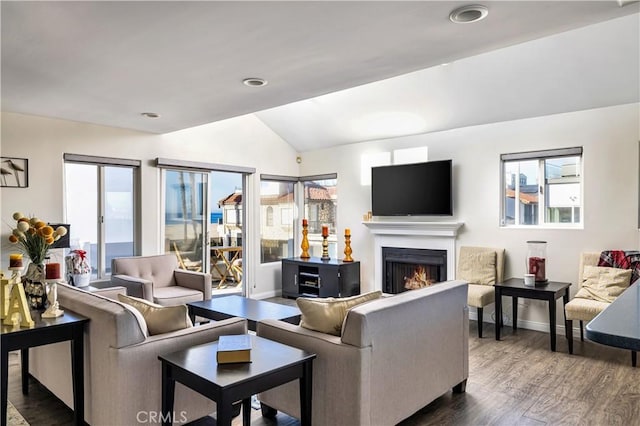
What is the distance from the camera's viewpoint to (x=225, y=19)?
2221mm

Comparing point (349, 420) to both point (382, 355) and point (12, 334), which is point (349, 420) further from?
point (12, 334)

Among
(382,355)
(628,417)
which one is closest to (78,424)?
(382,355)

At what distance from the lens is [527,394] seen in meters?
3.03

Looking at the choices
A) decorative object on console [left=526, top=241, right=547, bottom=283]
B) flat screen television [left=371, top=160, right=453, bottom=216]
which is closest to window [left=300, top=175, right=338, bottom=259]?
flat screen television [left=371, top=160, right=453, bottom=216]

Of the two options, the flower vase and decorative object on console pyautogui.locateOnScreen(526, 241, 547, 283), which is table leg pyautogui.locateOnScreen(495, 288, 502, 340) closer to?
decorative object on console pyautogui.locateOnScreen(526, 241, 547, 283)

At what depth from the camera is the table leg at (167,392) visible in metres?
2.10

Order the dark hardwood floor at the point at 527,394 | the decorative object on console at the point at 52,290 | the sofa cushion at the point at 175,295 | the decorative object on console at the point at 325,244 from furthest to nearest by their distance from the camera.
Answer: the decorative object on console at the point at 325,244 → the sofa cushion at the point at 175,295 → the dark hardwood floor at the point at 527,394 → the decorative object on console at the point at 52,290

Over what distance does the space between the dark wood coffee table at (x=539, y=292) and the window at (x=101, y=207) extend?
428cm

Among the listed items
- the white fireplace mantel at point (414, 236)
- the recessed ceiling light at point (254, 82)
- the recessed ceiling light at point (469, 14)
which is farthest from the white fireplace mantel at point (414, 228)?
the recessed ceiling light at point (469, 14)

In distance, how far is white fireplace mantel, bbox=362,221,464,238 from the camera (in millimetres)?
5270

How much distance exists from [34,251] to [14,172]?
82.5 inches

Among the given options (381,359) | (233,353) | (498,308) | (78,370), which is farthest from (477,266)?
(78,370)

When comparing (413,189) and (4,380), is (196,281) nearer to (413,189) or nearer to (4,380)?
(4,380)

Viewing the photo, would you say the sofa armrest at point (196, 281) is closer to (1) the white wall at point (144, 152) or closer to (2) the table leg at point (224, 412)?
(1) the white wall at point (144, 152)
